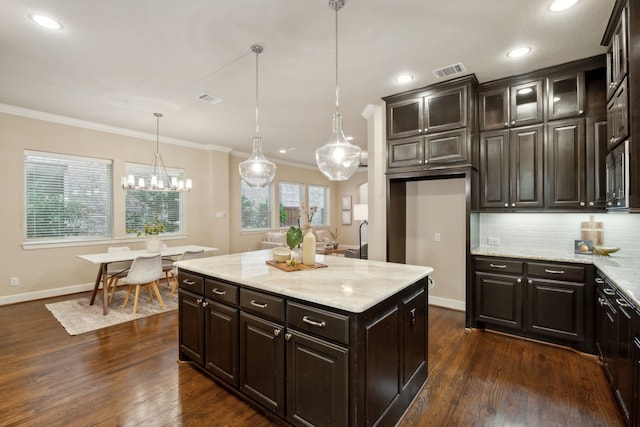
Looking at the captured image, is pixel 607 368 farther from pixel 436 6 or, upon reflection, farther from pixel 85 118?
pixel 85 118

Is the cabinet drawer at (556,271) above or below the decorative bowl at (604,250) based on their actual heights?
below

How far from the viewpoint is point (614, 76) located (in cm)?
252

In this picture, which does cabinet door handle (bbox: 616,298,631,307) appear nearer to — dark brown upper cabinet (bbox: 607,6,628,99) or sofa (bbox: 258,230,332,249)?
dark brown upper cabinet (bbox: 607,6,628,99)

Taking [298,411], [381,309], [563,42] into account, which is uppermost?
[563,42]

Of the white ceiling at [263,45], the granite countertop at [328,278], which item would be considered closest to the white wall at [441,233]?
the white ceiling at [263,45]

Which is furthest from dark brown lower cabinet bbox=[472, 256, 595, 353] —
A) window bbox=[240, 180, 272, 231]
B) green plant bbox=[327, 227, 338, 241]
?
green plant bbox=[327, 227, 338, 241]

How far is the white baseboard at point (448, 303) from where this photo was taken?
4.14 metres

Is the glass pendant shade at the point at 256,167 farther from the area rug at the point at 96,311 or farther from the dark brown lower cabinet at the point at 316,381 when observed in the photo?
the area rug at the point at 96,311

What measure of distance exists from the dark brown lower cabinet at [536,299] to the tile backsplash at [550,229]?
0.62m

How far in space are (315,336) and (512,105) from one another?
11.1ft

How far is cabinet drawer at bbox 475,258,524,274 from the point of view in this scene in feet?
10.5

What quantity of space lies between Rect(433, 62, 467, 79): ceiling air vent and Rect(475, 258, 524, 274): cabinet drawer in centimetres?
208

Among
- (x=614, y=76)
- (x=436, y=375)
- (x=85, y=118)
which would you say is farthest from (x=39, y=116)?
(x=614, y=76)

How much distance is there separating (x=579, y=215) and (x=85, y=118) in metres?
7.02
